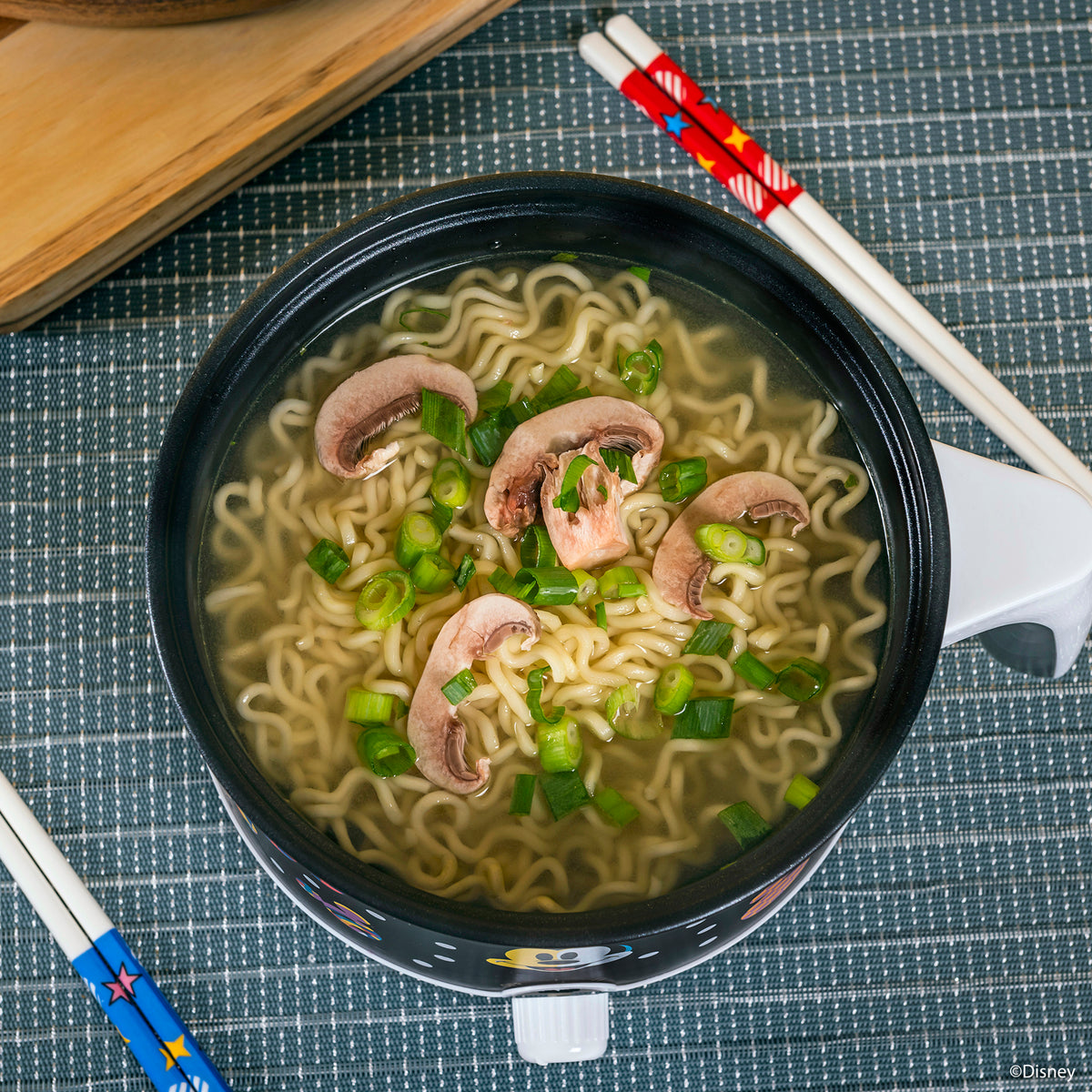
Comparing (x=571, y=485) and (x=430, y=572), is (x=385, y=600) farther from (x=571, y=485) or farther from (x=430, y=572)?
(x=571, y=485)

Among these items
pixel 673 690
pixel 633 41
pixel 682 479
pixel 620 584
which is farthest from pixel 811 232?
pixel 673 690

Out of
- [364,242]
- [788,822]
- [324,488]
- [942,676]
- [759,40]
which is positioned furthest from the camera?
[759,40]

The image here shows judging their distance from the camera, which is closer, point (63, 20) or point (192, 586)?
point (192, 586)

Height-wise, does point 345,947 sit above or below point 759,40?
below

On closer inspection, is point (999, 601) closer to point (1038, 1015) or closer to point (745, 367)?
point (745, 367)

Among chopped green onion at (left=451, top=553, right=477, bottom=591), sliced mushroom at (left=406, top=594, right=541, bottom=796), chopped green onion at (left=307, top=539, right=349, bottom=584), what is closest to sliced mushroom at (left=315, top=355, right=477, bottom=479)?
chopped green onion at (left=307, top=539, right=349, bottom=584)

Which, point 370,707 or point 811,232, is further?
point 811,232

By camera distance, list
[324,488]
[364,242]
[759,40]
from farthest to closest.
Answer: [759,40]
[324,488]
[364,242]

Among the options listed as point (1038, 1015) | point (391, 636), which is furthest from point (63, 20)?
point (1038, 1015)
